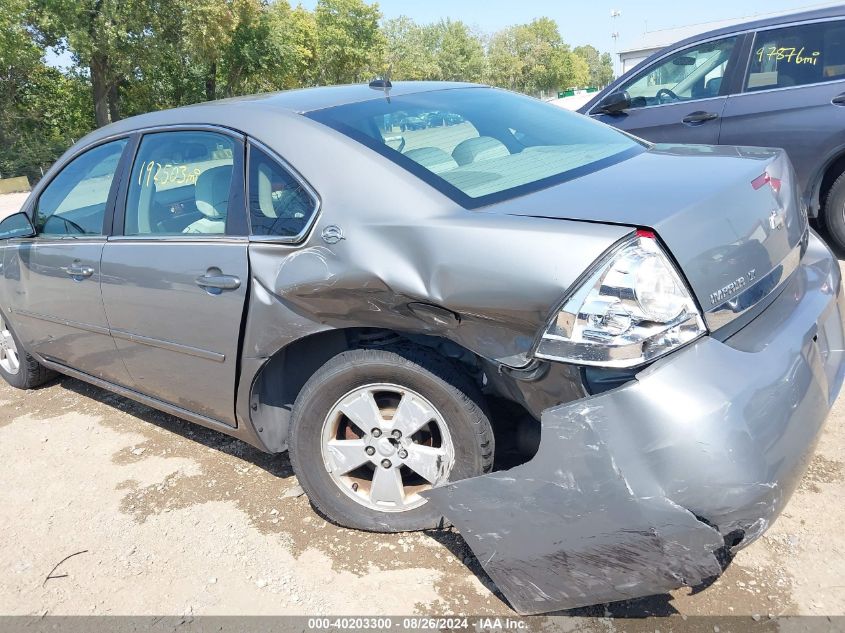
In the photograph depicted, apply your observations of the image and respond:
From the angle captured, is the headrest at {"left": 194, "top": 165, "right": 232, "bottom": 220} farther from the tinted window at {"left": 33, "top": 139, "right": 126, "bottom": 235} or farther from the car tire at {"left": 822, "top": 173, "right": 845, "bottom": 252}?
the car tire at {"left": 822, "top": 173, "right": 845, "bottom": 252}

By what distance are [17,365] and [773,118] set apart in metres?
5.52

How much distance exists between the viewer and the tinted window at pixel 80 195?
3.34 m

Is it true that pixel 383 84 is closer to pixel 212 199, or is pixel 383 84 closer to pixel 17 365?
pixel 212 199

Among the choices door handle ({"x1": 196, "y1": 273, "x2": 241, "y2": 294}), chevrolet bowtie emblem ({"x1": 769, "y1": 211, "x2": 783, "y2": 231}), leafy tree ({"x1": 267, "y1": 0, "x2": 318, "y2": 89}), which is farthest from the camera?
leafy tree ({"x1": 267, "y1": 0, "x2": 318, "y2": 89})

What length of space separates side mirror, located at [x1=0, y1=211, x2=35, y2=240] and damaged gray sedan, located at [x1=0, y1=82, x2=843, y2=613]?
1.42ft

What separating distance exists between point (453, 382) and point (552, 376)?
1.45 ft

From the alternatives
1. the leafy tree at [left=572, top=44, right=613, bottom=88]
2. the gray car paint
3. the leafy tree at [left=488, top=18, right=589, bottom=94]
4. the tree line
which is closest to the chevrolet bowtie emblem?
the gray car paint

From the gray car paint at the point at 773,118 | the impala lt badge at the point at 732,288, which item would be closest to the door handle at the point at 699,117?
the gray car paint at the point at 773,118

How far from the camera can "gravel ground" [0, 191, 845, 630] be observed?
2.28m

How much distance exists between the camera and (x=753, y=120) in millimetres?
5352

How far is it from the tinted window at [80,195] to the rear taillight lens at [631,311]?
242 centimetres

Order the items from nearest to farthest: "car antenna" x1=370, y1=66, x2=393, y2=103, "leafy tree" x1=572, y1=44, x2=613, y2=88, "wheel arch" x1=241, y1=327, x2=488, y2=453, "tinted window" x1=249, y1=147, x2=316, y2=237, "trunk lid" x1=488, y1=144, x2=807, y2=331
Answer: "trunk lid" x1=488, y1=144, x2=807, y2=331, "wheel arch" x1=241, y1=327, x2=488, y2=453, "tinted window" x1=249, y1=147, x2=316, y2=237, "car antenna" x1=370, y1=66, x2=393, y2=103, "leafy tree" x1=572, y1=44, x2=613, y2=88

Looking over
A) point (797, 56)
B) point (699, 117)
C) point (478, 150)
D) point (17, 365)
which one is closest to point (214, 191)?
point (478, 150)

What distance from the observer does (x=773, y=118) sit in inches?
207
